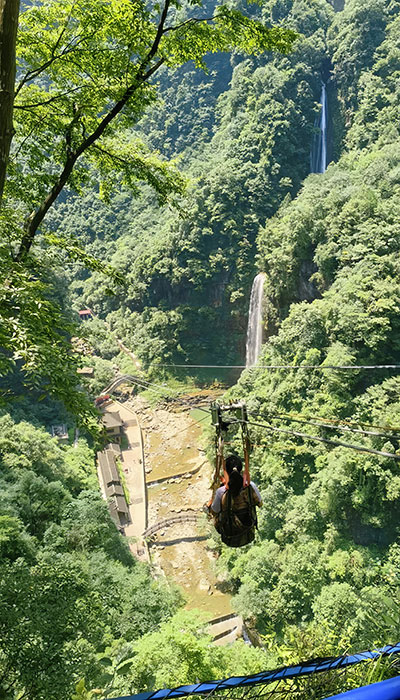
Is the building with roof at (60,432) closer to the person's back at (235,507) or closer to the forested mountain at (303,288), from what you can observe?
the forested mountain at (303,288)

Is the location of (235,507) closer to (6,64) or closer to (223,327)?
(6,64)

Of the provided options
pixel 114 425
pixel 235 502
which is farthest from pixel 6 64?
pixel 114 425

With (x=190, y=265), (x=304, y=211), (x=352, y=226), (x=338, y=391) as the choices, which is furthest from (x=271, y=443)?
(x=190, y=265)

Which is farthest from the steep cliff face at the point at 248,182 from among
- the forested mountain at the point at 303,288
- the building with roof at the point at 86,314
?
the building with roof at the point at 86,314

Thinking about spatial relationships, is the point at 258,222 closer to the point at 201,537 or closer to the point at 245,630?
the point at 201,537

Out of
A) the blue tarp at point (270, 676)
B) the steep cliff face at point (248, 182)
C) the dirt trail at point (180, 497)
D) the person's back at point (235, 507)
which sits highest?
the steep cliff face at point (248, 182)

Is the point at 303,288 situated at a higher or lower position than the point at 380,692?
higher

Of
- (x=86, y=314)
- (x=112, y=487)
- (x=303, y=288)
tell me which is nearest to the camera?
(x=112, y=487)
